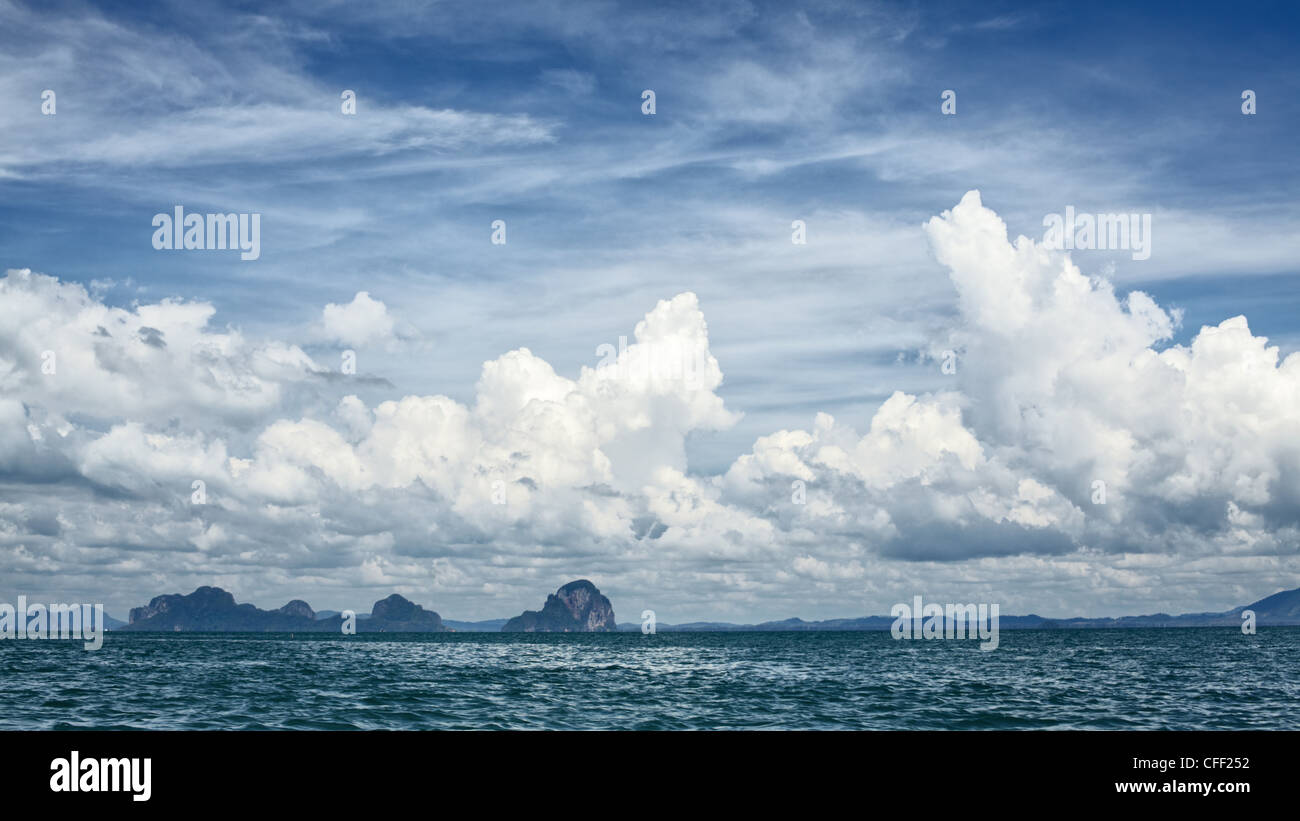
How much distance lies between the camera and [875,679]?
8638cm

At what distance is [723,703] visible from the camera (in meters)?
61.8
